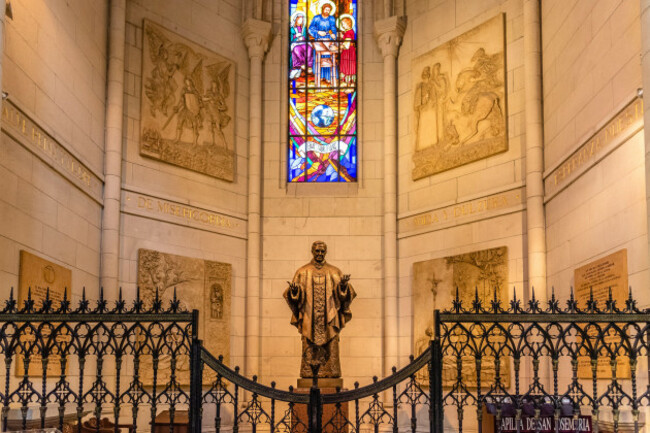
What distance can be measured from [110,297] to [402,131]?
6.03 meters

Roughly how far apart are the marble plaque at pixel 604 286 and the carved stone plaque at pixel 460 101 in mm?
3489

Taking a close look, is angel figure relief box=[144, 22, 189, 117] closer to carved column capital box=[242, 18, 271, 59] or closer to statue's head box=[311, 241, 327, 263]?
carved column capital box=[242, 18, 271, 59]

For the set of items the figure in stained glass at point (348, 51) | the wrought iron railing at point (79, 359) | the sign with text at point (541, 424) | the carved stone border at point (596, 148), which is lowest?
the sign with text at point (541, 424)

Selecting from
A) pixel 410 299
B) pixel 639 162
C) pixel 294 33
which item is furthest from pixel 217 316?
pixel 639 162

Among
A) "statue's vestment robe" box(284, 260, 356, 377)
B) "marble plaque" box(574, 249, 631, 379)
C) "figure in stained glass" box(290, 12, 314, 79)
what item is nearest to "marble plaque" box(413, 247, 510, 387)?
"marble plaque" box(574, 249, 631, 379)

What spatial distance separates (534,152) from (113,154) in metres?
6.45

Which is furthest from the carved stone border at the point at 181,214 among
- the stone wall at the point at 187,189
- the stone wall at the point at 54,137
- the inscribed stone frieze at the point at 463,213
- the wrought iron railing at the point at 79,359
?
the inscribed stone frieze at the point at 463,213

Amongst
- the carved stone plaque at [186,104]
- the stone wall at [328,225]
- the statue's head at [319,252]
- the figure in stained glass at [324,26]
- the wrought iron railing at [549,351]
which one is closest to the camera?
the wrought iron railing at [549,351]

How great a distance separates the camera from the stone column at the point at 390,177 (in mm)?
14781

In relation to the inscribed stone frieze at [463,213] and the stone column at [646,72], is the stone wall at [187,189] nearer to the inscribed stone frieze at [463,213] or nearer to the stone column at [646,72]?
the inscribed stone frieze at [463,213]

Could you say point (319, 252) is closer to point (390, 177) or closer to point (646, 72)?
point (390, 177)

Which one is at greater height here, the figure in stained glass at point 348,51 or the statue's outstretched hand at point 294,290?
the figure in stained glass at point 348,51

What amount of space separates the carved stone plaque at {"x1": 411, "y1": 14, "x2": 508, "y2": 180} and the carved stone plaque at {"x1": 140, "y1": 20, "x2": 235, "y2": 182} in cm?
341

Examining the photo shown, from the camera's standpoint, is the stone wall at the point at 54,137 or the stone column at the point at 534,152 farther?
the stone column at the point at 534,152
